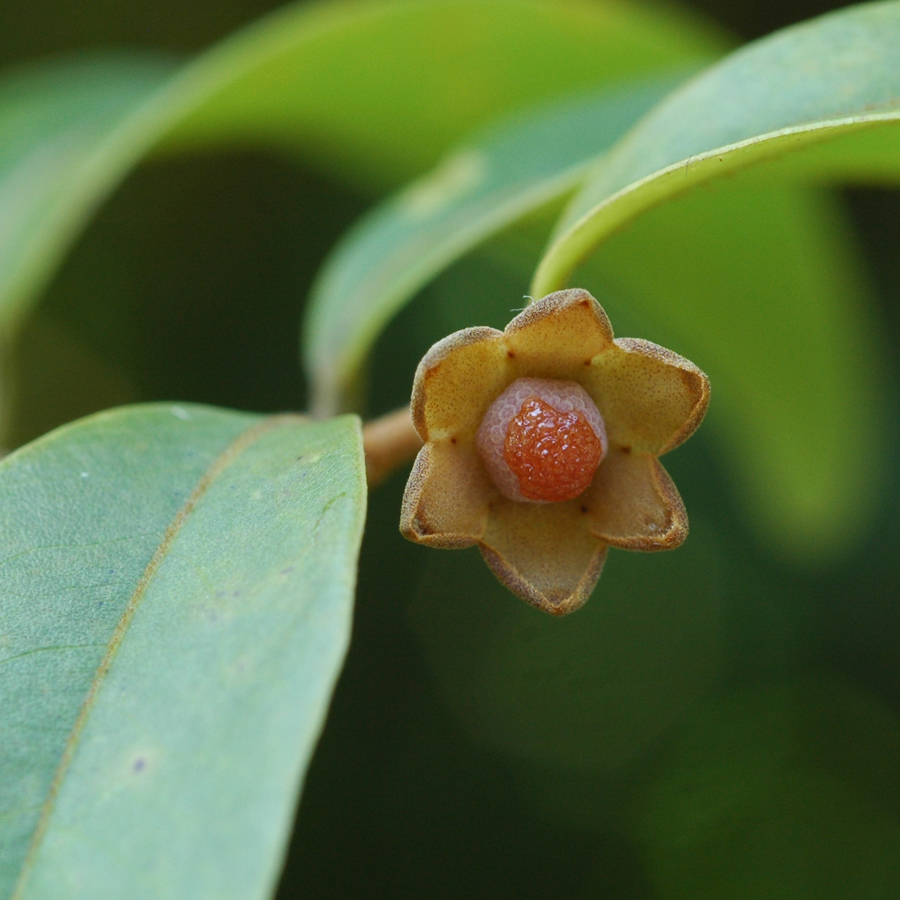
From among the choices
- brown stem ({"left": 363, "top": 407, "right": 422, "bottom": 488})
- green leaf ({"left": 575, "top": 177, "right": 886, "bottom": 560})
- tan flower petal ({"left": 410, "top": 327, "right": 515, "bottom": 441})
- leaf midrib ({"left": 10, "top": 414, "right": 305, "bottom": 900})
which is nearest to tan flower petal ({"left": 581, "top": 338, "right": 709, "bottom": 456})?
tan flower petal ({"left": 410, "top": 327, "right": 515, "bottom": 441})

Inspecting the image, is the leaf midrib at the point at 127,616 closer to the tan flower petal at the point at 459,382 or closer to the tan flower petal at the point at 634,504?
the tan flower petal at the point at 459,382

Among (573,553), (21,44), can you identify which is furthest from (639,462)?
(21,44)

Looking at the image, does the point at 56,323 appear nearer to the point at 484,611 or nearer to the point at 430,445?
the point at 484,611

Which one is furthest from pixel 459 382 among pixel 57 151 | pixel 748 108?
pixel 57 151

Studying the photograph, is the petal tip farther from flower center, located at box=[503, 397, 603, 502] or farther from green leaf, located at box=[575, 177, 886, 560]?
green leaf, located at box=[575, 177, 886, 560]

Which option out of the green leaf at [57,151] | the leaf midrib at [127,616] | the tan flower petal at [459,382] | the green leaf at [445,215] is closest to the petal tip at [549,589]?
the tan flower petal at [459,382]

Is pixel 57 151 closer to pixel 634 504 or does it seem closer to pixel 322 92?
pixel 322 92

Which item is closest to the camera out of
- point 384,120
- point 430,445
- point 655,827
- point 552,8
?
point 430,445
